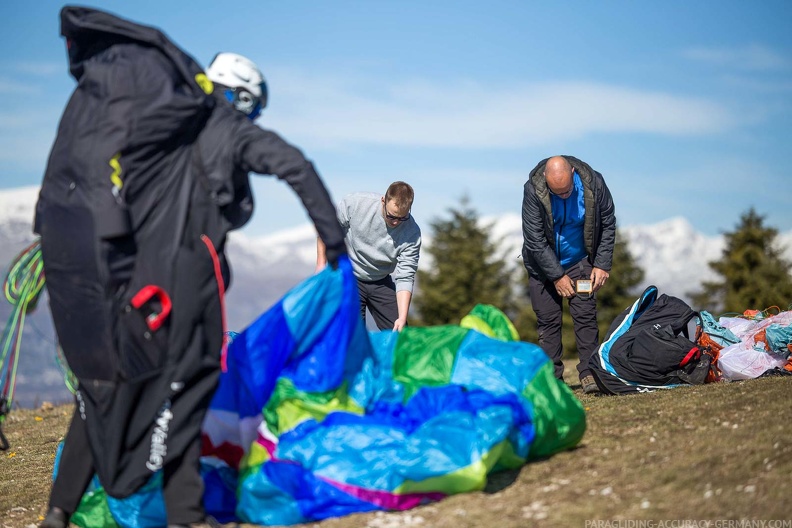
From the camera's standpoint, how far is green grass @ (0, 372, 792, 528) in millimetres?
3740

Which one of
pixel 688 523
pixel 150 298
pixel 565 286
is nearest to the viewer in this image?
pixel 688 523

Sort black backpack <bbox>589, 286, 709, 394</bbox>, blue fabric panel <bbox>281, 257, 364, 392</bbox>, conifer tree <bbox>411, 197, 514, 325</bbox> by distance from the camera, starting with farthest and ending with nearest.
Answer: conifer tree <bbox>411, 197, 514, 325</bbox>, black backpack <bbox>589, 286, 709, 394</bbox>, blue fabric panel <bbox>281, 257, 364, 392</bbox>

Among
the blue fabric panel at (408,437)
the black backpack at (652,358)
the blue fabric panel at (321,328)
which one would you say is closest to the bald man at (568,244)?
the black backpack at (652,358)

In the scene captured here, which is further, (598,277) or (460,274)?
(460,274)

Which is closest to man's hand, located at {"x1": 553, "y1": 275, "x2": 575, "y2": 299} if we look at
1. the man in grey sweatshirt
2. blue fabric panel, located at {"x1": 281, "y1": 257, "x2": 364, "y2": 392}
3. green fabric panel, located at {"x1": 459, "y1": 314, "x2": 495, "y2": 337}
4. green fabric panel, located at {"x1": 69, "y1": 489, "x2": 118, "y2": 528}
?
the man in grey sweatshirt

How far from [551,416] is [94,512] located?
2.69m

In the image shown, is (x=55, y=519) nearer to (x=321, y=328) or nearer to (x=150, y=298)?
(x=150, y=298)

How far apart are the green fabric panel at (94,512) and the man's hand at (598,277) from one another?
4.72 meters

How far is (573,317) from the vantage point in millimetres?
7727

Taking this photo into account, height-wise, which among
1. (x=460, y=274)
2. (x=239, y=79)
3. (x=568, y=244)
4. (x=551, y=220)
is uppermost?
(x=239, y=79)

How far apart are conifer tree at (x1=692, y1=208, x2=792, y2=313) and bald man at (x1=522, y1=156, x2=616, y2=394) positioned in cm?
2923

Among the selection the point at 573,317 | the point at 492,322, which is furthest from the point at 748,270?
the point at 492,322

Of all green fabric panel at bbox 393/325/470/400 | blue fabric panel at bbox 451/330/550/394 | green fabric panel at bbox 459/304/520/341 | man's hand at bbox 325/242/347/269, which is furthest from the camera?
green fabric panel at bbox 459/304/520/341

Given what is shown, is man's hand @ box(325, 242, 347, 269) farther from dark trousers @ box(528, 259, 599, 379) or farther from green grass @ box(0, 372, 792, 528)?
dark trousers @ box(528, 259, 599, 379)
